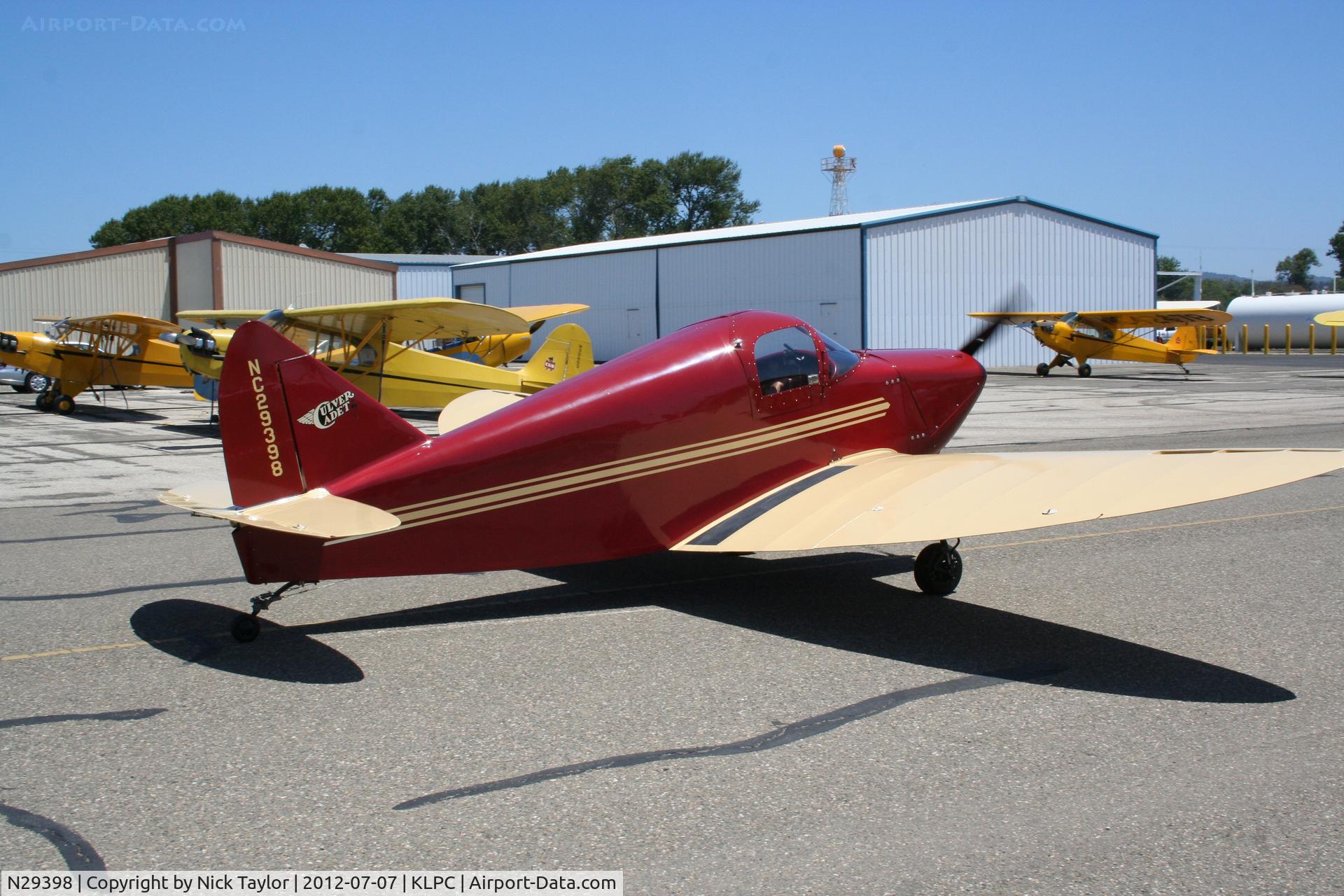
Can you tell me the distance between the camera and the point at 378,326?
18.1m

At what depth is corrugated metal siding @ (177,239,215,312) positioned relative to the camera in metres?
41.0

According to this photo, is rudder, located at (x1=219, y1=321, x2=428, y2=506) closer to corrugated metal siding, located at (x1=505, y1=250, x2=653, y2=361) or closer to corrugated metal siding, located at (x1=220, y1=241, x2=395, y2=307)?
corrugated metal siding, located at (x1=220, y1=241, x2=395, y2=307)

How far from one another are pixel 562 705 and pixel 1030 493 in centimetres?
283

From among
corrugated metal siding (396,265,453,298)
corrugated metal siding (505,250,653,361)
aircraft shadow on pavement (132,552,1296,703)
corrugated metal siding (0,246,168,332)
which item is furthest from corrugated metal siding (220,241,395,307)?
aircraft shadow on pavement (132,552,1296,703)

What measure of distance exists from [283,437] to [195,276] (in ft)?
131

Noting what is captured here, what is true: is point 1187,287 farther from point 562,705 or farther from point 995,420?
point 562,705

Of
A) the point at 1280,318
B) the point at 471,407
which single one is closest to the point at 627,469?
the point at 471,407

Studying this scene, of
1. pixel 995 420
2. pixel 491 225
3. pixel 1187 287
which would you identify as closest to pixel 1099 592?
pixel 995 420

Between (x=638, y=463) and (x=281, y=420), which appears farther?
(x=638, y=463)

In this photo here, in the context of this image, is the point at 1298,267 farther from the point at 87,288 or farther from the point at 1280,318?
the point at 87,288

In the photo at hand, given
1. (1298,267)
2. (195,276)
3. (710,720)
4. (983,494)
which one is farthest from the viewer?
(1298,267)

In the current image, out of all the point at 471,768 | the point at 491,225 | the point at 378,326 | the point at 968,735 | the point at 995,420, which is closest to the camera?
the point at 471,768

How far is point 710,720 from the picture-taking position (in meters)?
4.80

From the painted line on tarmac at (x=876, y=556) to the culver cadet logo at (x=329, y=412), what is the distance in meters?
1.29
